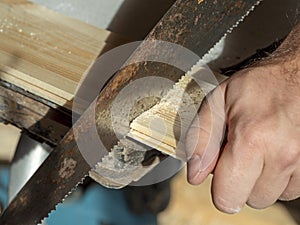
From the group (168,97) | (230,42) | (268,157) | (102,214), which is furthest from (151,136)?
(102,214)

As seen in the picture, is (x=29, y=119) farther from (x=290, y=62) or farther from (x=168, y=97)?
(x=290, y=62)

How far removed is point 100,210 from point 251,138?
0.77 metres

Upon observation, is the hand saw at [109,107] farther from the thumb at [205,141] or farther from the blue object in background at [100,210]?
the blue object in background at [100,210]

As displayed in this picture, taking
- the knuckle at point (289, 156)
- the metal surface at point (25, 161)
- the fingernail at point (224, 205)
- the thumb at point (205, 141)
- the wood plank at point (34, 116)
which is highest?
the knuckle at point (289, 156)

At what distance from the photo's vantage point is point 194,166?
629mm

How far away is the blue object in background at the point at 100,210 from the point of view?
1.29 meters

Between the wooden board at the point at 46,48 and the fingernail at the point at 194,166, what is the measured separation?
0.22 metres

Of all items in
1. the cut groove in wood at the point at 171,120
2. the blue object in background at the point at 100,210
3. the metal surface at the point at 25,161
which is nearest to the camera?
the cut groove in wood at the point at 171,120

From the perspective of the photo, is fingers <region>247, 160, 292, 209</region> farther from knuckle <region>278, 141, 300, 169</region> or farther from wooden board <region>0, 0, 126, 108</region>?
wooden board <region>0, 0, 126, 108</region>

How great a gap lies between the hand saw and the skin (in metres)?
0.08

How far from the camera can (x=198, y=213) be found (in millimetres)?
1317

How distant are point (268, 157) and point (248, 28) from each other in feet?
1.26

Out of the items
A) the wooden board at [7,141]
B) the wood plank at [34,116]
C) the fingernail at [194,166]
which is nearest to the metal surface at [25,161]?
the wood plank at [34,116]

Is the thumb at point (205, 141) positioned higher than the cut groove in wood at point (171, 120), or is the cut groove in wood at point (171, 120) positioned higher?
the thumb at point (205, 141)
